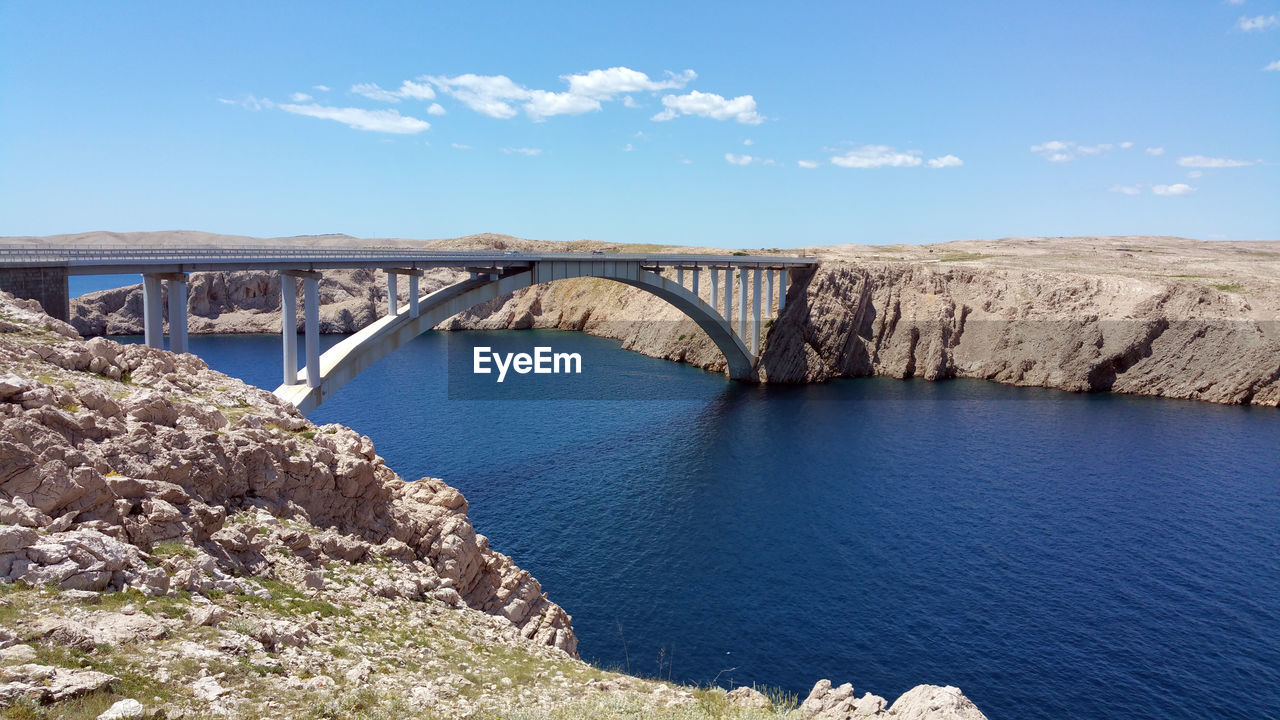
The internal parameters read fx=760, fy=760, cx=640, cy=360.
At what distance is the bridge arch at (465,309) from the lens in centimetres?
4297

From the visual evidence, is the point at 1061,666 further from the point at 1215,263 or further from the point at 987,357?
the point at 1215,263

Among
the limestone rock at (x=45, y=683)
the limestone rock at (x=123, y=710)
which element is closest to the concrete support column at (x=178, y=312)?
the limestone rock at (x=45, y=683)

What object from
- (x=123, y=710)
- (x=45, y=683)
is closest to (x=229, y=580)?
(x=45, y=683)

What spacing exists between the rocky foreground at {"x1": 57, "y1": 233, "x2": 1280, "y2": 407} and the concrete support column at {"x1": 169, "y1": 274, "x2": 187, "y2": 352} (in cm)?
5914

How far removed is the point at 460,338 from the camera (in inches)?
4454

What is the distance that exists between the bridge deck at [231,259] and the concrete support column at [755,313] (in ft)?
80.2

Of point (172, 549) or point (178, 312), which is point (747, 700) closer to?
point (172, 549)

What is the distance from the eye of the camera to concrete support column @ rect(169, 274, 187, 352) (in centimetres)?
3161

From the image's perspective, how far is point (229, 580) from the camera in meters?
14.6

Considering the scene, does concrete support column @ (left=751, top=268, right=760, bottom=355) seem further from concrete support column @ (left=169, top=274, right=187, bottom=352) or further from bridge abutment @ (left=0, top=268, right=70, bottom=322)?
bridge abutment @ (left=0, top=268, right=70, bottom=322)

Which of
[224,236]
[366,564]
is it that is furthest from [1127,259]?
[224,236]

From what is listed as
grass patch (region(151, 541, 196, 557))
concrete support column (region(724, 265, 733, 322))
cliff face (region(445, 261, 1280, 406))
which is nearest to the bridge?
concrete support column (region(724, 265, 733, 322))

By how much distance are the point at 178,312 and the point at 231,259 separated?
200 inches

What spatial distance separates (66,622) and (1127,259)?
122 meters
